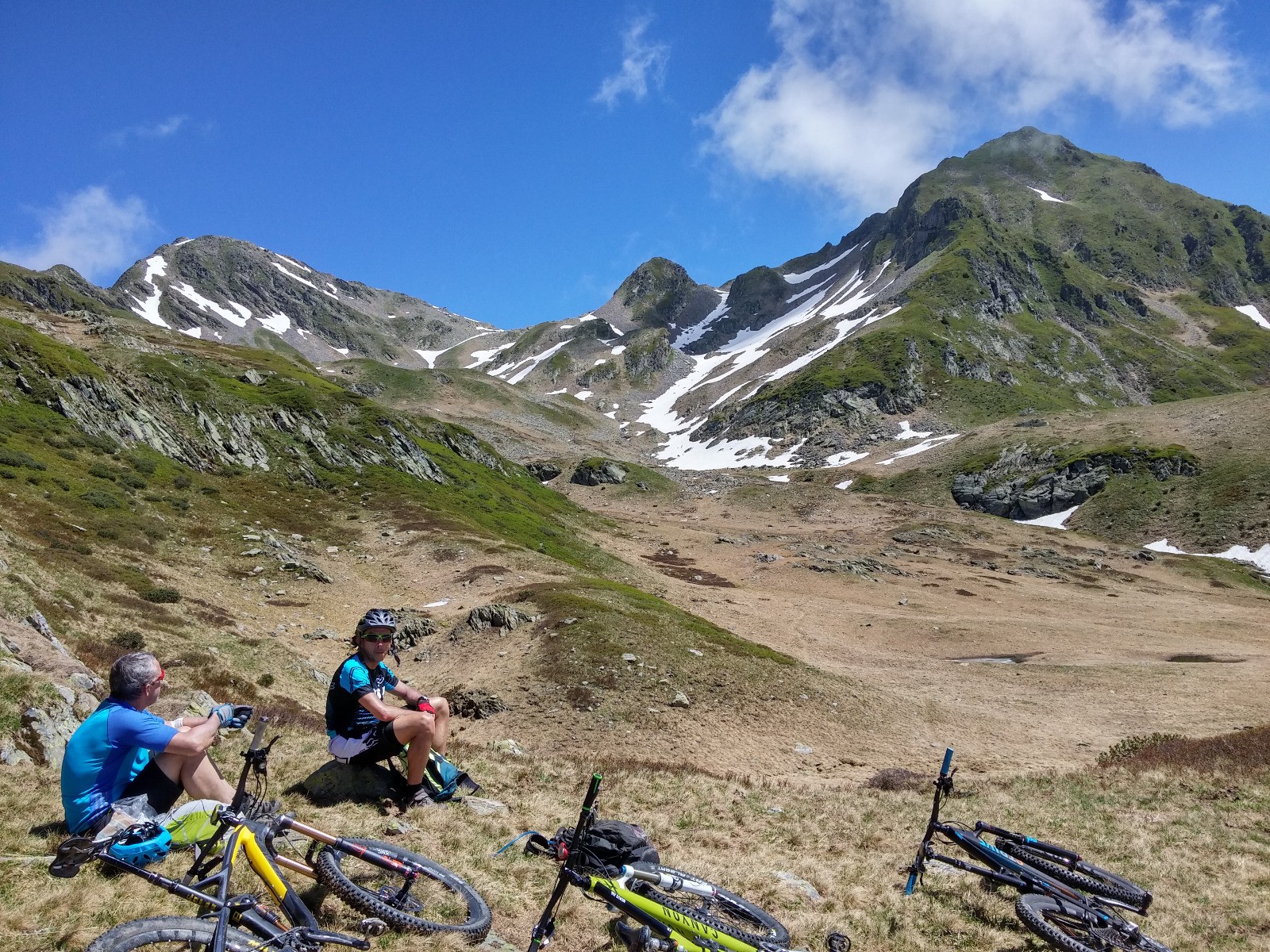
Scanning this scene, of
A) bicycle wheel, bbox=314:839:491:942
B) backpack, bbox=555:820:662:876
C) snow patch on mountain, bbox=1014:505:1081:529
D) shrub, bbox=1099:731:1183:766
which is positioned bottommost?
bicycle wheel, bbox=314:839:491:942

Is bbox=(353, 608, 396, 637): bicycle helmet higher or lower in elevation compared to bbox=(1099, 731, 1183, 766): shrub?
lower

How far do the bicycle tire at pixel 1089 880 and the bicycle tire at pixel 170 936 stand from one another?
10.4 m

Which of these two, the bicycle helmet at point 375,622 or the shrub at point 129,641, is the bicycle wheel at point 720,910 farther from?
the shrub at point 129,641

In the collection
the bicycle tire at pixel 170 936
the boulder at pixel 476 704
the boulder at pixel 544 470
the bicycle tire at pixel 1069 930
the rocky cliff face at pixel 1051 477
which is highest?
the rocky cliff face at pixel 1051 477

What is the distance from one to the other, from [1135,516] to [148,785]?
12671 cm

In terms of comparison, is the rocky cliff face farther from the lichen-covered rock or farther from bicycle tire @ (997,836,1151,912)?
bicycle tire @ (997,836,1151,912)

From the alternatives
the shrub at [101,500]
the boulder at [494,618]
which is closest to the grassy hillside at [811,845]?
the boulder at [494,618]

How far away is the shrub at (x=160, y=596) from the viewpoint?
24.5 metres

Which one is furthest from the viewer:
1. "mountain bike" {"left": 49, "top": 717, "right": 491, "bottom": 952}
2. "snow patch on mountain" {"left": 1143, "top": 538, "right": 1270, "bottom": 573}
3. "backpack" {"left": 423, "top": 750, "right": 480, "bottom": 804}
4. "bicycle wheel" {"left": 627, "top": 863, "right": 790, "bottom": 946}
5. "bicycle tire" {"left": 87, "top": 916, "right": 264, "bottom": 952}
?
"snow patch on mountain" {"left": 1143, "top": 538, "right": 1270, "bottom": 573}

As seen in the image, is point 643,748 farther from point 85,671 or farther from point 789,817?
point 85,671

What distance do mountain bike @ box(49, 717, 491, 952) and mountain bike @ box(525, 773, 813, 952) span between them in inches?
53.6

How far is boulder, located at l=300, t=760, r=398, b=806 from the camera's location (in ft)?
35.7

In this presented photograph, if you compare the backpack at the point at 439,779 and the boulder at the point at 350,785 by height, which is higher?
the backpack at the point at 439,779

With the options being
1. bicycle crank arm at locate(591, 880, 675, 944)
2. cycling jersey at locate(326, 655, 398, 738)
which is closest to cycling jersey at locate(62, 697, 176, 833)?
cycling jersey at locate(326, 655, 398, 738)
